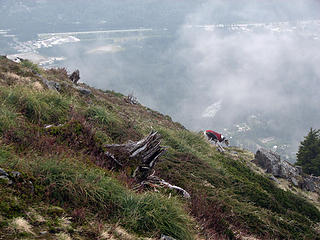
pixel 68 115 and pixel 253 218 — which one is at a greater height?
pixel 68 115

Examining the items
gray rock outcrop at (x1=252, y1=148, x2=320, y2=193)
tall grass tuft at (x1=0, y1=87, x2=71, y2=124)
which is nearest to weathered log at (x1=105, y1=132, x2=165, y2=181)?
tall grass tuft at (x1=0, y1=87, x2=71, y2=124)

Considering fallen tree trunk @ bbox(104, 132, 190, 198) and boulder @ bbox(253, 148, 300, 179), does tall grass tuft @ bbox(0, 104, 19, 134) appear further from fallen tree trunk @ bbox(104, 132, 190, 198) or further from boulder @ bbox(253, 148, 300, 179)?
boulder @ bbox(253, 148, 300, 179)

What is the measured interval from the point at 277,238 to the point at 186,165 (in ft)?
12.8

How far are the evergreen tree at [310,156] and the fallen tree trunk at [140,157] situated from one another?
3167 cm

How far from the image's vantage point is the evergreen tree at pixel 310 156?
107 feet

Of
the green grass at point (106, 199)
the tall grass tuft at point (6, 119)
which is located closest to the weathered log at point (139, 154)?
the green grass at point (106, 199)

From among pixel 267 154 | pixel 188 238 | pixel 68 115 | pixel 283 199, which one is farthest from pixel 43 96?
pixel 267 154

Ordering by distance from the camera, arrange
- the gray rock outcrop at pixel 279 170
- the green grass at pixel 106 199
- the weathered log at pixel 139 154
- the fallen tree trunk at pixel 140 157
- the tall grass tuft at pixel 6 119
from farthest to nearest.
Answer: the gray rock outcrop at pixel 279 170
the weathered log at pixel 139 154
the fallen tree trunk at pixel 140 157
the tall grass tuft at pixel 6 119
the green grass at pixel 106 199

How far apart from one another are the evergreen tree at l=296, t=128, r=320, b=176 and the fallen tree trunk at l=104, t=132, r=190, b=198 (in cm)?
3167

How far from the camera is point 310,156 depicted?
34688mm

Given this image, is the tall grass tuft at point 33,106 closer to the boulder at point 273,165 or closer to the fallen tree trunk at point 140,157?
the fallen tree trunk at point 140,157

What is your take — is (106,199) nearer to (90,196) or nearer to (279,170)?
(90,196)

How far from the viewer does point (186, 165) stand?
401 inches

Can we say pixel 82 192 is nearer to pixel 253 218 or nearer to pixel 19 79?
pixel 253 218
